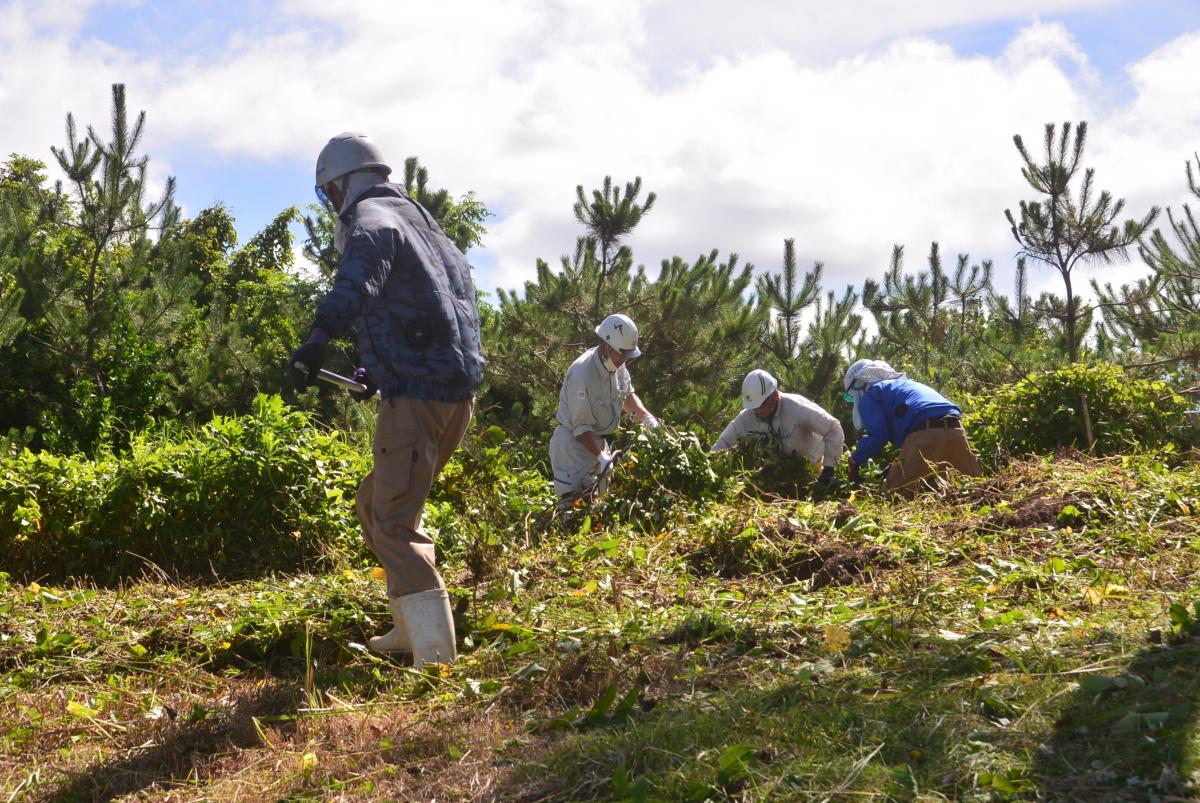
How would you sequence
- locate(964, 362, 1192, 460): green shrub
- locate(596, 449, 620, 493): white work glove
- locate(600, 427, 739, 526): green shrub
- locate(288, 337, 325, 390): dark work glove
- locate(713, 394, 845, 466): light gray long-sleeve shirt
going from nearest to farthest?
locate(288, 337, 325, 390): dark work glove < locate(600, 427, 739, 526): green shrub < locate(596, 449, 620, 493): white work glove < locate(713, 394, 845, 466): light gray long-sleeve shirt < locate(964, 362, 1192, 460): green shrub

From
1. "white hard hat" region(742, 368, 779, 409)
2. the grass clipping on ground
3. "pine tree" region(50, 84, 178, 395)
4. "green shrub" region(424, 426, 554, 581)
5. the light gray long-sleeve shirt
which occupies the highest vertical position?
"pine tree" region(50, 84, 178, 395)

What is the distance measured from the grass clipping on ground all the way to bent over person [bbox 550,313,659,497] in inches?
89.5

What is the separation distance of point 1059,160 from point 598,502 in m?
10.3

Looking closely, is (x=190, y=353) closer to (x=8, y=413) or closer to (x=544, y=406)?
(x=8, y=413)

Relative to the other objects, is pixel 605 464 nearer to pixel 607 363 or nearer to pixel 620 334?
pixel 607 363

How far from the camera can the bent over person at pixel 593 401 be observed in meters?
8.27

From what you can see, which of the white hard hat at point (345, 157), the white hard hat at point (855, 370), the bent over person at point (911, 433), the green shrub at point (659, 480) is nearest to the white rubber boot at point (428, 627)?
the white hard hat at point (345, 157)

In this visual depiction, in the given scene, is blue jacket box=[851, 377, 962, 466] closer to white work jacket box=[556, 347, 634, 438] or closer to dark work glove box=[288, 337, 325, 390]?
white work jacket box=[556, 347, 634, 438]

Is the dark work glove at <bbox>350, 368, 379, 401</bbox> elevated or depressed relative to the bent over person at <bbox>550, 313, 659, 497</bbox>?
depressed

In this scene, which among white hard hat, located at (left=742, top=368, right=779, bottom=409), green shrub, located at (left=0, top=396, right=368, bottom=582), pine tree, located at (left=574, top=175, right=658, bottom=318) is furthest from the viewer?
pine tree, located at (left=574, top=175, right=658, bottom=318)

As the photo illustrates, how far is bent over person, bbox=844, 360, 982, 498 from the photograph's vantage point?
7.86 meters

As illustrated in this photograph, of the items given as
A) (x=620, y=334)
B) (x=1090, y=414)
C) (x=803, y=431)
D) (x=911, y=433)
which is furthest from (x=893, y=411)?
(x=1090, y=414)

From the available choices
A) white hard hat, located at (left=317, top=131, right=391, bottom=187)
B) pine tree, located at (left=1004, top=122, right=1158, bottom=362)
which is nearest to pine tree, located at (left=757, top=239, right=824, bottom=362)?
pine tree, located at (left=1004, top=122, right=1158, bottom=362)

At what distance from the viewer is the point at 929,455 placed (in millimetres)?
7844
